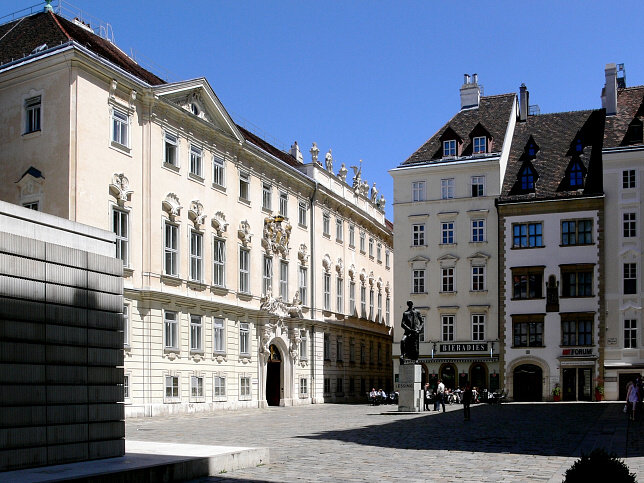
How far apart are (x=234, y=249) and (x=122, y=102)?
11100mm

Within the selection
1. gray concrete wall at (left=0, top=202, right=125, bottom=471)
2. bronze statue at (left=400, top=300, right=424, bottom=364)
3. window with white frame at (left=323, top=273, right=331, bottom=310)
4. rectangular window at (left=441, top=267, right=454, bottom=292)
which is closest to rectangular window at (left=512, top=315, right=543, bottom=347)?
rectangular window at (left=441, top=267, right=454, bottom=292)

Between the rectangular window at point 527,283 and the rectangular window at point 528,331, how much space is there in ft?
4.76

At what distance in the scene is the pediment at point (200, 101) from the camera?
4022 cm

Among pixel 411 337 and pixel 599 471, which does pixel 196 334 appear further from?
pixel 599 471

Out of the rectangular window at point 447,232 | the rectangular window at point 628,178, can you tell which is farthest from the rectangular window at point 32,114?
the rectangular window at point 628,178

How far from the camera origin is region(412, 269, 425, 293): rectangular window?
60062 millimetres

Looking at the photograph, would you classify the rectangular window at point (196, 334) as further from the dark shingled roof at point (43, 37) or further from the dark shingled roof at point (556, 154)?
the dark shingled roof at point (556, 154)

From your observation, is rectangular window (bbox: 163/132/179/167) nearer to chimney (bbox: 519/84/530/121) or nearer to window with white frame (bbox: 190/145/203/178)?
window with white frame (bbox: 190/145/203/178)

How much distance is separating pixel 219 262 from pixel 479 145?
Result: 23927 mm

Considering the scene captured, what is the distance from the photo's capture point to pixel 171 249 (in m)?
40.0

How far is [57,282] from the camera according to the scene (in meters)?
15.1

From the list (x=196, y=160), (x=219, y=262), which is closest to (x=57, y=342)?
(x=196, y=160)

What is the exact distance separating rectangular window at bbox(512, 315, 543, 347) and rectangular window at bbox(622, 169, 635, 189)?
9791 mm

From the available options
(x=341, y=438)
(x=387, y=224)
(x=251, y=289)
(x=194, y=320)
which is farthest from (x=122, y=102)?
(x=387, y=224)
